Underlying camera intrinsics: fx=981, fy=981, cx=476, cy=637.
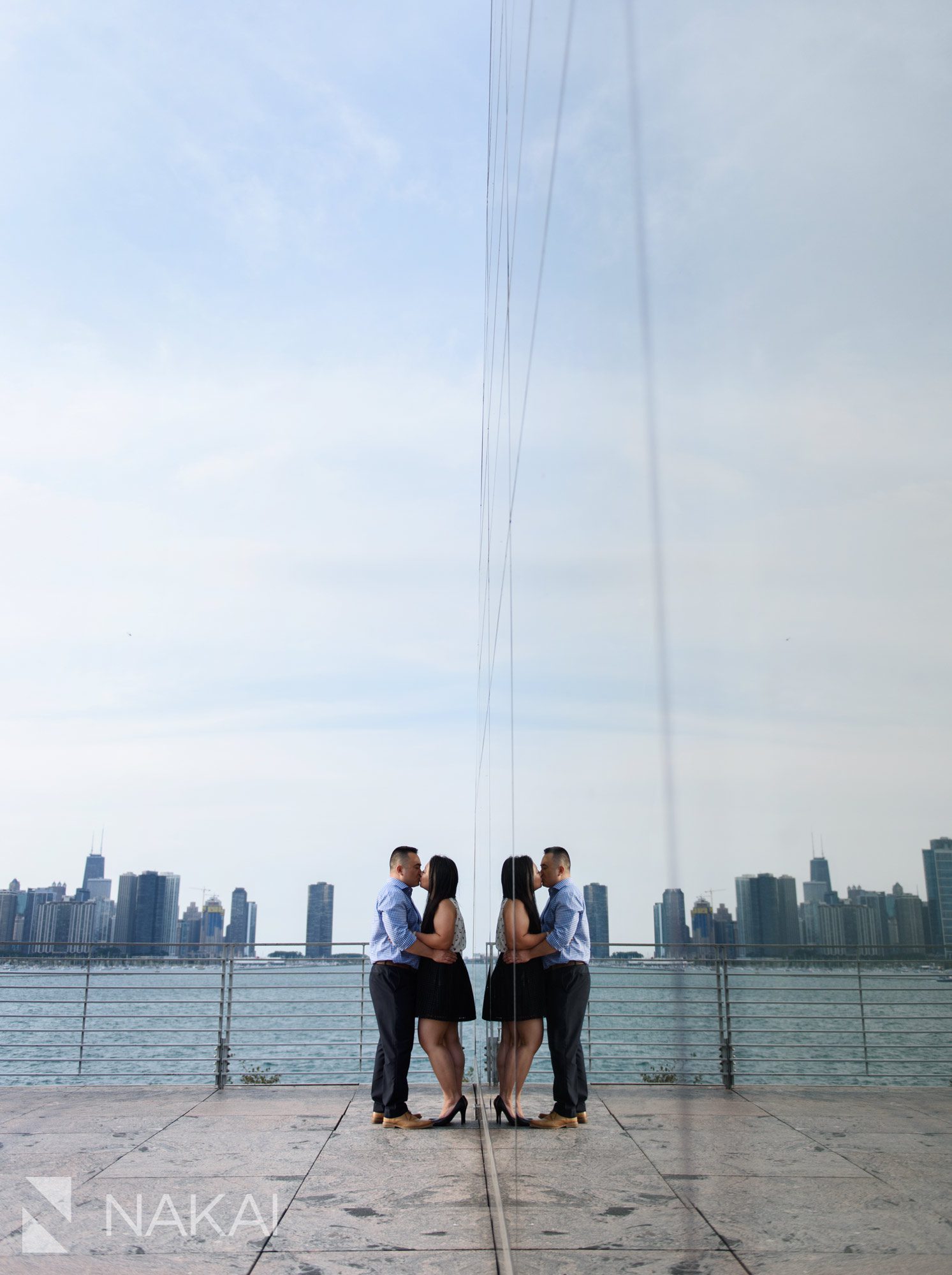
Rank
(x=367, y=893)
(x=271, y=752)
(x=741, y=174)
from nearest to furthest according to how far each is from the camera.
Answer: (x=741, y=174)
(x=367, y=893)
(x=271, y=752)

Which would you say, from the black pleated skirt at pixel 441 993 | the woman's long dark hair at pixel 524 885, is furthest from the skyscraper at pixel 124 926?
the woman's long dark hair at pixel 524 885

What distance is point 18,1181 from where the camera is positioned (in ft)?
12.1

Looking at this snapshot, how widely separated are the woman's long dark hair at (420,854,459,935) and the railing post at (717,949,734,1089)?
4563 millimetres

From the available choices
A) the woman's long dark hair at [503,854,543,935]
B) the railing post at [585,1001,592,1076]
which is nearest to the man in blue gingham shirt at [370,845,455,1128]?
the woman's long dark hair at [503,854,543,935]

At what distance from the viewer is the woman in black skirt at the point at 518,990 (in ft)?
5.29

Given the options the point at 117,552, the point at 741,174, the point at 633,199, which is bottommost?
the point at 741,174

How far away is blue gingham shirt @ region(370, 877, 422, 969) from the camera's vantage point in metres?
4.80

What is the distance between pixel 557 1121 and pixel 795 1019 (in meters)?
0.92

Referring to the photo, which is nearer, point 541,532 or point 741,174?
point 741,174

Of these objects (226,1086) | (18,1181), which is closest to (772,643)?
(18,1181)

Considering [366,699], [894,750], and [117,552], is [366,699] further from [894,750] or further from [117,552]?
[894,750]

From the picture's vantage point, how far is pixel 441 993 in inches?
191

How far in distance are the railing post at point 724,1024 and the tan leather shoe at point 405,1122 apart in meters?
4.80

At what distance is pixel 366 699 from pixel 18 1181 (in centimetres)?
3746
